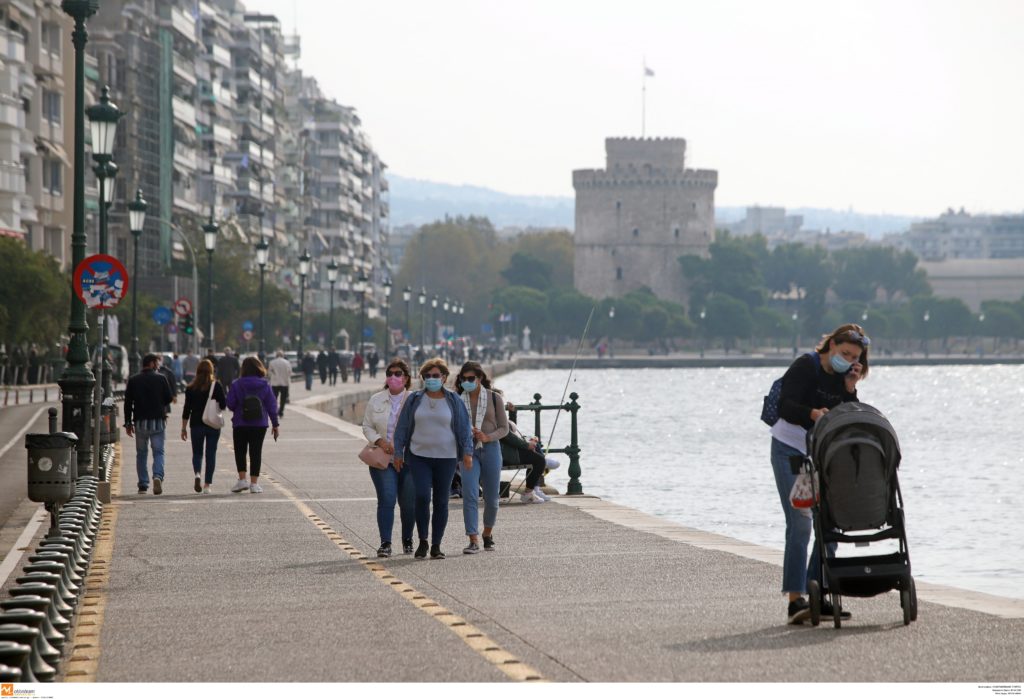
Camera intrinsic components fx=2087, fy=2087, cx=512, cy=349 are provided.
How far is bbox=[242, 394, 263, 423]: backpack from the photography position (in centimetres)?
1975

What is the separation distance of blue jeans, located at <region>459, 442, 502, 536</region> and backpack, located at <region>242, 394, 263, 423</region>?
16.8 feet

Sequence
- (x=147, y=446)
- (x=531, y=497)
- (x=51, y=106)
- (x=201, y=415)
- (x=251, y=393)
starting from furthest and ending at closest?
(x=51, y=106)
(x=201, y=415)
(x=147, y=446)
(x=251, y=393)
(x=531, y=497)

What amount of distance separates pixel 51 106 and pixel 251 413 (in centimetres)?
5102

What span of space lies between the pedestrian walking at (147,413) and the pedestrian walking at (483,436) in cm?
625

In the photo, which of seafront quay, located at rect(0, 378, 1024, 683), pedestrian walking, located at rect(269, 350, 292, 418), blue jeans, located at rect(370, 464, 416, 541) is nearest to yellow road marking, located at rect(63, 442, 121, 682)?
seafront quay, located at rect(0, 378, 1024, 683)

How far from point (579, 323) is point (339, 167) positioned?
863 inches

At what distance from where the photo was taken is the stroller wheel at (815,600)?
32.3 ft

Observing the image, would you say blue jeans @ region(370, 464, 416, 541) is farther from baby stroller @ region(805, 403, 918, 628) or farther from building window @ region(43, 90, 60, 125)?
building window @ region(43, 90, 60, 125)

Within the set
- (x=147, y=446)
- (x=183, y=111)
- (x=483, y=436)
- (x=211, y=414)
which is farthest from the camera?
(x=183, y=111)

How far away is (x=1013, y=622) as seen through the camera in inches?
393

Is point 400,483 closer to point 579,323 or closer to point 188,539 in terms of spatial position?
point 188,539

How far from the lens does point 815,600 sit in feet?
32.3

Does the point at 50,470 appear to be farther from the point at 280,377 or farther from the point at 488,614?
the point at 280,377

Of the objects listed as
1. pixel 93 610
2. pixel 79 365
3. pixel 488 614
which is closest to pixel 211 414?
pixel 79 365
